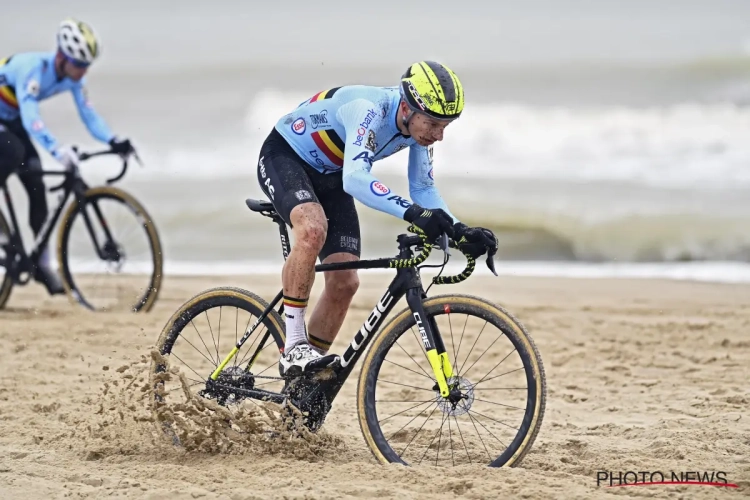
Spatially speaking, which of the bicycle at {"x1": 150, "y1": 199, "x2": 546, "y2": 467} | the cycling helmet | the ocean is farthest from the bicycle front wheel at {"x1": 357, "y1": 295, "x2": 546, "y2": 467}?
the ocean

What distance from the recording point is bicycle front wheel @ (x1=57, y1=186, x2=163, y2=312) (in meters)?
9.06

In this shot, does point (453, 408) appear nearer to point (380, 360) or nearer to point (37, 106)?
point (380, 360)

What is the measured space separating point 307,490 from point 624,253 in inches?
380

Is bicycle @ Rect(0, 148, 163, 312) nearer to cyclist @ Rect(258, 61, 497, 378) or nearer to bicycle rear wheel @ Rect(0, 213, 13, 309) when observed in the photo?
bicycle rear wheel @ Rect(0, 213, 13, 309)

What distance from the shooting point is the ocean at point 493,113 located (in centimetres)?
1445

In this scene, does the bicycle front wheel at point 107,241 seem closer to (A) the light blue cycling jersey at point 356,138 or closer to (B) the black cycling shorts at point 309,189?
(B) the black cycling shorts at point 309,189

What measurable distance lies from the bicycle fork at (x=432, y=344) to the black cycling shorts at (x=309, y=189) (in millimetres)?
551

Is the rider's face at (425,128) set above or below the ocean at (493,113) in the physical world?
below

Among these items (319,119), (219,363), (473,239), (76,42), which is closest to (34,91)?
(76,42)

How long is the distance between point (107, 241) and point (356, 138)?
4910 mm

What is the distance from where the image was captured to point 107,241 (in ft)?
30.1

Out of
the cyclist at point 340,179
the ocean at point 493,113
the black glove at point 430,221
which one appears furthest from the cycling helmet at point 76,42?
the black glove at point 430,221

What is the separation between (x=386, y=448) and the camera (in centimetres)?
484

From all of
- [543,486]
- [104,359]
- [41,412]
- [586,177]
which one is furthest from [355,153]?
[586,177]
